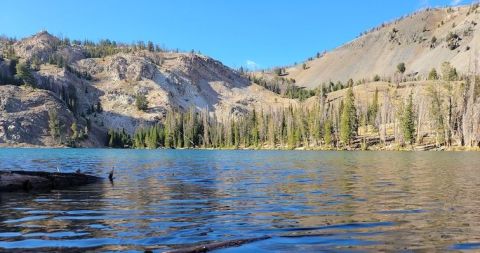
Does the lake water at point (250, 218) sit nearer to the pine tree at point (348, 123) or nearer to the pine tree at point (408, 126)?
the pine tree at point (408, 126)

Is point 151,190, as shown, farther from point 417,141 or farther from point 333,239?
point 417,141

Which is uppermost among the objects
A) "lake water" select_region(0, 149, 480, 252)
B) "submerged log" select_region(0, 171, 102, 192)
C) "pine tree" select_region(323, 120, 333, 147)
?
"pine tree" select_region(323, 120, 333, 147)

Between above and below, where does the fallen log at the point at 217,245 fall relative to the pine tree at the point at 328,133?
below

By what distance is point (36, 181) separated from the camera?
116ft

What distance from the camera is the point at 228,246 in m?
→ 15.6

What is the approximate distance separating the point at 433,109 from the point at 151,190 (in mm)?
146186

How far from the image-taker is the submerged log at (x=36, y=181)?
109 ft

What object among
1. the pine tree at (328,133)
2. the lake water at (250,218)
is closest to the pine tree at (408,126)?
the pine tree at (328,133)

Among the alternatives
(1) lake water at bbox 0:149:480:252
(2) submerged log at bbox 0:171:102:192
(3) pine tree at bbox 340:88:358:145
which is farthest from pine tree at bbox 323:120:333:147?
(2) submerged log at bbox 0:171:102:192

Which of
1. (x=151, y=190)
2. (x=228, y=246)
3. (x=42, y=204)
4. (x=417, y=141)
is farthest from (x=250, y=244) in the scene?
(x=417, y=141)

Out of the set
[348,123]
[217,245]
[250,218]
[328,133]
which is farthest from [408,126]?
[217,245]

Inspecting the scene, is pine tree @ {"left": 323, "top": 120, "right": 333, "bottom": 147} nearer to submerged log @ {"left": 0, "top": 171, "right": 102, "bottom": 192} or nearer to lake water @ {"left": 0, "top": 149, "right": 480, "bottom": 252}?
lake water @ {"left": 0, "top": 149, "right": 480, "bottom": 252}

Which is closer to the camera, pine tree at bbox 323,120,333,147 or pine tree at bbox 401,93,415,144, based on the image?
pine tree at bbox 401,93,415,144

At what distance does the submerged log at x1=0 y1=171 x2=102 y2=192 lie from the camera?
1303 inches
